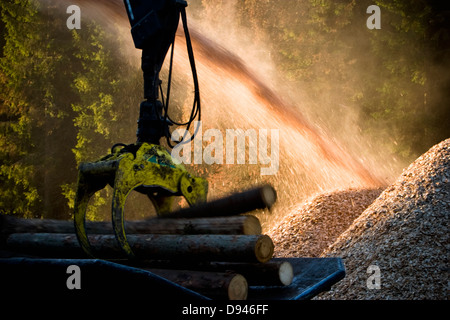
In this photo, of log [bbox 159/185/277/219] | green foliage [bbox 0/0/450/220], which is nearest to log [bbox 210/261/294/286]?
log [bbox 159/185/277/219]

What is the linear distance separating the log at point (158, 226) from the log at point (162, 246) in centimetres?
16

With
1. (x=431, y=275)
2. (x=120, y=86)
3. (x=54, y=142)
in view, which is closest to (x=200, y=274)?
(x=431, y=275)

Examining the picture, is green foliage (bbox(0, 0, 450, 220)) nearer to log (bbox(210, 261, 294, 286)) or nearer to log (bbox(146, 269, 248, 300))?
log (bbox(210, 261, 294, 286))

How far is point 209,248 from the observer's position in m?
3.13

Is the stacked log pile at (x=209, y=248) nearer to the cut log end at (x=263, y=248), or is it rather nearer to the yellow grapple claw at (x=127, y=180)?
the cut log end at (x=263, y=248)

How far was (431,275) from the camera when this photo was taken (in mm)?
5156

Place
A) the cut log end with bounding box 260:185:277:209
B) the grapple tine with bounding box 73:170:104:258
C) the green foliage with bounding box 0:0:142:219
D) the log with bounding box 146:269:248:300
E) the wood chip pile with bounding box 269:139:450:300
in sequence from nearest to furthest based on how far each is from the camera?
1. the log with bounding box 146:269:248:300
2. the cut log end with bounding box 260:185:277:209
3. the grapple tine with bounding box 73:170:104:258
4. the wood chip pile with bounding box 269:139:450:300
5. the green foliage with bounding box 0:0:142:219

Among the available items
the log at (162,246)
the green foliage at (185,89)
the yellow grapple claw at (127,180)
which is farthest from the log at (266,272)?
the green foliage at (185,89)

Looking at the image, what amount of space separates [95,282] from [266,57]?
50.7 ft

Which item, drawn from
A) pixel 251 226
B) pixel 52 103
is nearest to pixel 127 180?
pixel 251 226

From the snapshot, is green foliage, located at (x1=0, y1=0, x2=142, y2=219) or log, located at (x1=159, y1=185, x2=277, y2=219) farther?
green foliage, located at (x1=0, y1=0, x2=142, y2=219)

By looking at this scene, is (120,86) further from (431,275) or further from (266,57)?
(431,275)

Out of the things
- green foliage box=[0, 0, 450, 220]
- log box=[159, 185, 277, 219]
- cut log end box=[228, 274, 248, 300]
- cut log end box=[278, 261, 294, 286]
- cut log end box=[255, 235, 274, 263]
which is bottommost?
cut log end box=[228, 274, 248, 300]

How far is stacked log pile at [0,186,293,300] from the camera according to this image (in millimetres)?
3035
